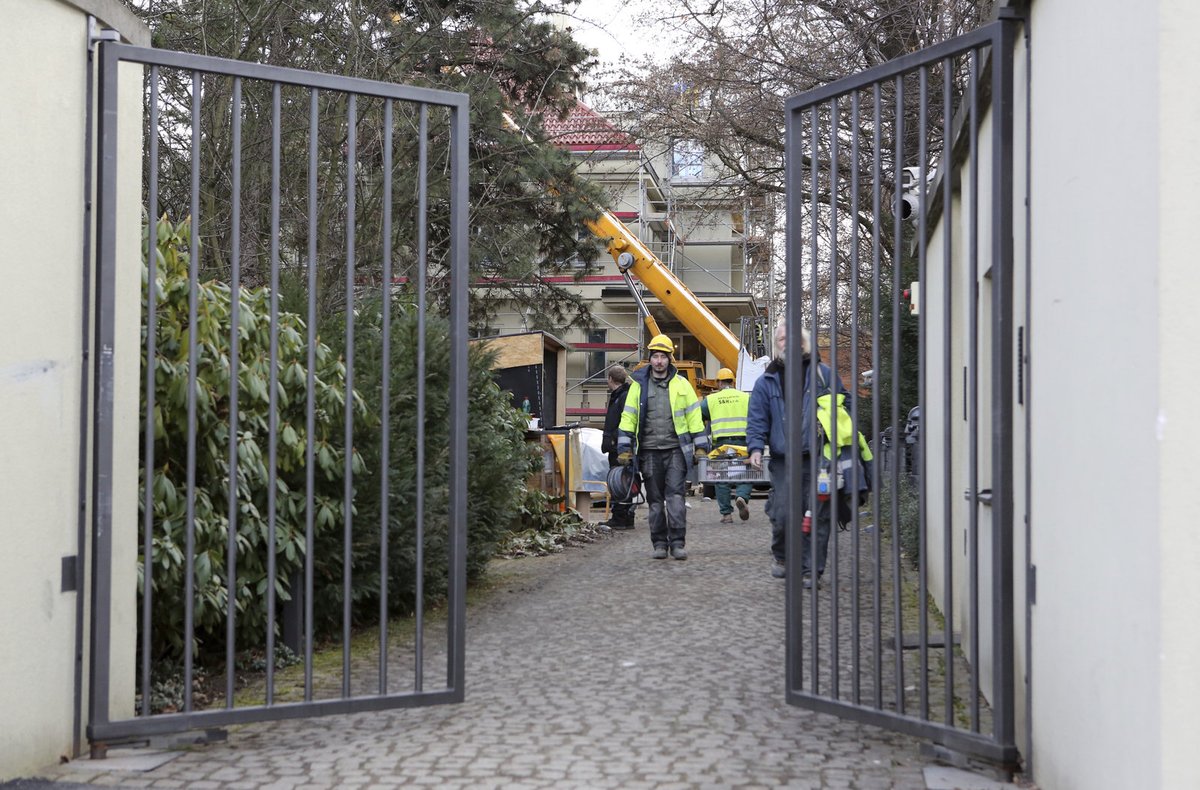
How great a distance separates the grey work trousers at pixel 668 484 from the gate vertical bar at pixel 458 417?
20.0 ft

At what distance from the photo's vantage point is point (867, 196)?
1906cm

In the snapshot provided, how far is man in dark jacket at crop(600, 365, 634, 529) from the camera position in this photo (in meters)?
13.1

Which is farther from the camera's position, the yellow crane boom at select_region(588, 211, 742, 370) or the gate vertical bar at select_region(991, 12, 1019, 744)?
the yellow crane boom at select_region(588, 211, 742, 370)

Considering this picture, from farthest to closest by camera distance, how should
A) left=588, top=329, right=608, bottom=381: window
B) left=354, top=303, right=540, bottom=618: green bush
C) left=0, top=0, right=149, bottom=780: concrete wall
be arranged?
left=588, top=329, right=608, bottom=381: window < left=354, top=303, right=540, bottom=618: green bush < left=0, top=0, right=149, bottom=780: concrete wall

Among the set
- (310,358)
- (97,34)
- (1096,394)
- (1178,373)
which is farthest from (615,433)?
(1178,373)

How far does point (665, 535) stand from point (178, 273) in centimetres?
647

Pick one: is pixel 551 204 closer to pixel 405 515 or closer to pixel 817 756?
pixel 405 515

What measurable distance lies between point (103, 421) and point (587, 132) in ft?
56.8

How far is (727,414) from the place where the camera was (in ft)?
49.8

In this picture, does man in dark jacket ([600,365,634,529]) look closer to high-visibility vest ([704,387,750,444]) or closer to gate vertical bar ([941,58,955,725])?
high-visibility vest ([704,387,750,444])

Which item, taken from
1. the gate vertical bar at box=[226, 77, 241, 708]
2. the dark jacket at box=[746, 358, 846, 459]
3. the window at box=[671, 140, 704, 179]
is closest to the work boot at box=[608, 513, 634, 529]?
the dark jacket at box=[746, 358, 846, 459]

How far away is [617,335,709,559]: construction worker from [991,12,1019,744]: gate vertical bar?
6.67 meters

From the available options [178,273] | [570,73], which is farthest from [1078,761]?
[570,73]

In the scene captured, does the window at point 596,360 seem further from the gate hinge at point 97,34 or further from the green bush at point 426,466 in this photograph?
the gate hinge at point 97,34
